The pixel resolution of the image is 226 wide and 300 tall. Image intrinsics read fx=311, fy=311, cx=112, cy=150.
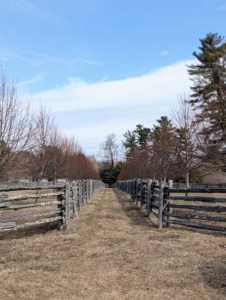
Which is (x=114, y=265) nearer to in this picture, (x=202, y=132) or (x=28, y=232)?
(x=28, y=232)

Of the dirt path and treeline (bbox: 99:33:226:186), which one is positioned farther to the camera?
treeline (bbox: 99:33:226:186)

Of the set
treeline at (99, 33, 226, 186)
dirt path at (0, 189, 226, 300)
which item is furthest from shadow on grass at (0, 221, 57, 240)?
treeline at (99, 33, 226, 186)

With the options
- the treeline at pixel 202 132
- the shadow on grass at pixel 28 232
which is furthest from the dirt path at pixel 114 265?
the treeline at pixel 202 132

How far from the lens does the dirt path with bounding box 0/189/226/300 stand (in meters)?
4.50

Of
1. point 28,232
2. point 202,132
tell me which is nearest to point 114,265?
point 28,232

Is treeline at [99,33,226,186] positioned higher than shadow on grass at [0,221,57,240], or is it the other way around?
treeline at [99,33,226,186]

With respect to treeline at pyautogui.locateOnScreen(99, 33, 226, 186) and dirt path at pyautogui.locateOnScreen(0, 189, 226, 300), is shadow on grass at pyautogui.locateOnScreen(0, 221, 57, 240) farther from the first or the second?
treeline at pyautogui.locateOnScreen(99, 33, 226, 186)

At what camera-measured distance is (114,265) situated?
572 centimetres

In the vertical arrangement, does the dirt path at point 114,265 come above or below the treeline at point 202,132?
below

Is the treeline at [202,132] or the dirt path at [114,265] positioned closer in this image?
the dirt path at [114,265]

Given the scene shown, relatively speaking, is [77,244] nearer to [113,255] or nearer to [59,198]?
[113,255]

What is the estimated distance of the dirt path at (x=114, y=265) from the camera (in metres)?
4.50

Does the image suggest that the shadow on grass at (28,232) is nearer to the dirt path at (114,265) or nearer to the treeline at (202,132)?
the dirt path at (114,265)

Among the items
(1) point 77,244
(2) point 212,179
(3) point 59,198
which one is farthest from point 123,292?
(2) point 212,179
